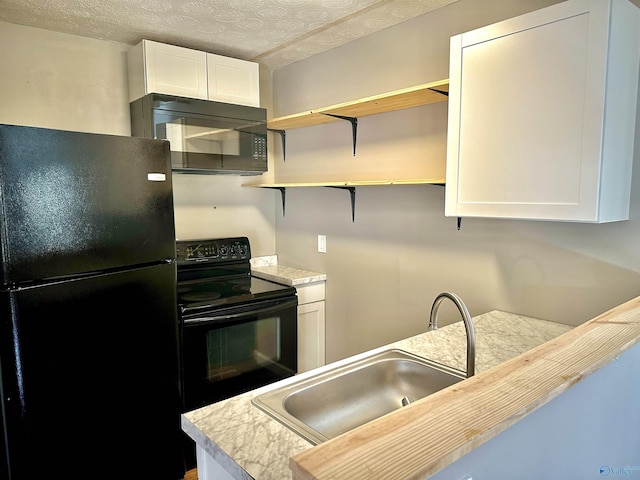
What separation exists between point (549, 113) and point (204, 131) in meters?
1.84

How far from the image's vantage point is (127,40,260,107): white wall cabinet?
2.40m

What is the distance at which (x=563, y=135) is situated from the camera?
1434mm

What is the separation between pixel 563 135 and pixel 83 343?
6.34 feet

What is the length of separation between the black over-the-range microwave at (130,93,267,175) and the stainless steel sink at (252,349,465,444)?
1.60 meters

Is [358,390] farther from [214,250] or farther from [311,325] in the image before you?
[214,250]

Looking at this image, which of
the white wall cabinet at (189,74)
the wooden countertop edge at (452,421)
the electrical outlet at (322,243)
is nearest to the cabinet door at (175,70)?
the white wall cabinet at (189,74)

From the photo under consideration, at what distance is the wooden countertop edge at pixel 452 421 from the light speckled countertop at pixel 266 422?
13.1 inches

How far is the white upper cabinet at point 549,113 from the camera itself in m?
1.36

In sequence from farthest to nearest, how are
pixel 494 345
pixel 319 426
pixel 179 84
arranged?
pixel 179 84 < pixel 494 345 < pixel 319 426

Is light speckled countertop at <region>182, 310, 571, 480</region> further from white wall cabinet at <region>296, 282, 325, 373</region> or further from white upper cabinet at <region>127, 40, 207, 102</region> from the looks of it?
white upper cabinet at <region>127, 40, 207, 102</region>

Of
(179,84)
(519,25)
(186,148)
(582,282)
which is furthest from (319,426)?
(179,84)

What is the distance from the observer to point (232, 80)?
2.69 meters

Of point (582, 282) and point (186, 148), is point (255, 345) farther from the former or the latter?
point (582, 282)

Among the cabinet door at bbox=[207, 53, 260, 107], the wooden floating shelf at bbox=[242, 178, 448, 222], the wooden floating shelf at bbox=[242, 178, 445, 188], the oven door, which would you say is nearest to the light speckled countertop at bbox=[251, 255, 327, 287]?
the oven door
